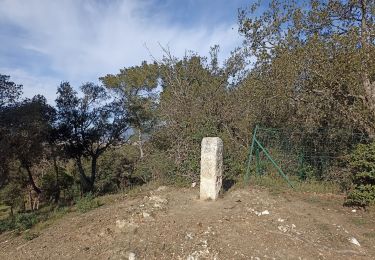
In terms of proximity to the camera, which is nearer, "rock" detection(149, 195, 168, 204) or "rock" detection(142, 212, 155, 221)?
"rock" detection(142, 212, 155, 221)

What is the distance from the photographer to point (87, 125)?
67.4 ft

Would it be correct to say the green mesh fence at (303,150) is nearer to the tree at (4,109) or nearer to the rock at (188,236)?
the rock at (188,236)

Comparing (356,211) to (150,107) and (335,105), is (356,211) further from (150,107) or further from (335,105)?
(150,107)

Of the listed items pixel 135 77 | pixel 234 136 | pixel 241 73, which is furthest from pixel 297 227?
pixel 135 77

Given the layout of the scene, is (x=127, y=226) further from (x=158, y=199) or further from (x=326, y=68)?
(x=326, y=68)

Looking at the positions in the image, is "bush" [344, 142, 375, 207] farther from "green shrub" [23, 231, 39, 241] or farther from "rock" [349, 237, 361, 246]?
"green shrub" [23, 231, 39, 241]

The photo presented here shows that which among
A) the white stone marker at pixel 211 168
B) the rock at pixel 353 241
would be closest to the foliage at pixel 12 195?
the white stone marker at pixel 211 168

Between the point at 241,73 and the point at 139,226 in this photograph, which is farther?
the point at 241,73

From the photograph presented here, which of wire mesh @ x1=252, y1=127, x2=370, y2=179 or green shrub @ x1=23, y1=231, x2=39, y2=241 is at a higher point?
wire mesh @ x1=252, y1=127, x2=370, y2=179

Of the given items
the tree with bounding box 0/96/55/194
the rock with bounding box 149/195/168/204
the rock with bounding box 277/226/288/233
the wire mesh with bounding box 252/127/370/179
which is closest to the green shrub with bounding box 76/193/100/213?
the rock with bounding box 149/195/168/204

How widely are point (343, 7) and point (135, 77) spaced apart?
17756 millimetres

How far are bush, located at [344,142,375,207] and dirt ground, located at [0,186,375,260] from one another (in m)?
0.29

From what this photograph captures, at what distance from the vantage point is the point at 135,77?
982 inches

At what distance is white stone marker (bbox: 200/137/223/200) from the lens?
23.3 ft
